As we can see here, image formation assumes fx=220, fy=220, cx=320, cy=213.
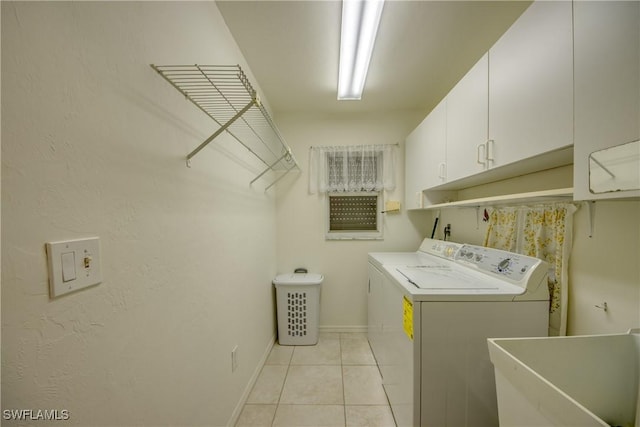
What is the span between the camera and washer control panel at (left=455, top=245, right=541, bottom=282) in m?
1.23

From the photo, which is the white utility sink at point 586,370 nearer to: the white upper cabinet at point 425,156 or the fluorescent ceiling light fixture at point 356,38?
the white upper cabinet at point 425,156

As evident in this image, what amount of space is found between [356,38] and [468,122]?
892 millimetres

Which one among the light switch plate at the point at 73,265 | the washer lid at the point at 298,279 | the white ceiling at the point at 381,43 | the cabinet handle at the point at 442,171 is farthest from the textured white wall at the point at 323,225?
the light switch plate at the point at 73,265

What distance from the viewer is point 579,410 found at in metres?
0.53

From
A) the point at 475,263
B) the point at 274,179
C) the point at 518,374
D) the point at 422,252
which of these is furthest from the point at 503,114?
the point at 274,179

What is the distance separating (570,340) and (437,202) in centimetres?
150

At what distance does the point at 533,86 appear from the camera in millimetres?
944

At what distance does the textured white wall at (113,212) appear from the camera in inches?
18.4

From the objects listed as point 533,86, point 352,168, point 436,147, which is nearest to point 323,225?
point 352,168

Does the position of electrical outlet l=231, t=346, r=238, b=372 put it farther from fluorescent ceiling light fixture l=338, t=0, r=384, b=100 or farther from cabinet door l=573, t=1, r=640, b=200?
fluorescent ceiling light fixture l=338, t=0, r=384, b=100

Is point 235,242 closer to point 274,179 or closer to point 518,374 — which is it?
point 274,179

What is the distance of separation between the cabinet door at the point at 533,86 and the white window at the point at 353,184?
4.67 feet

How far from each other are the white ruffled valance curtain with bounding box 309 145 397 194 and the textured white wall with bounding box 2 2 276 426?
145 cm

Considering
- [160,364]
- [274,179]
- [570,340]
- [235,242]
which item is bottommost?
[160,364]
